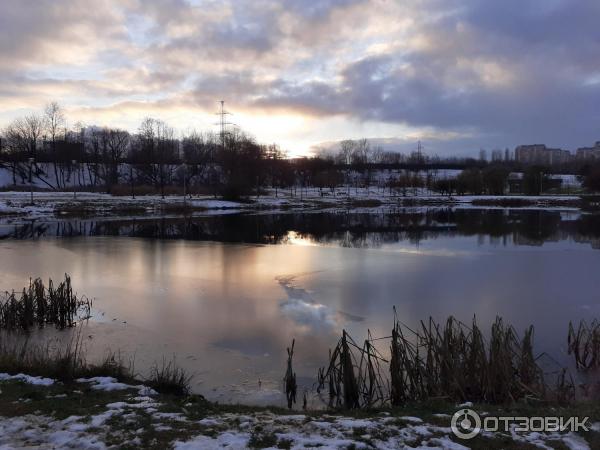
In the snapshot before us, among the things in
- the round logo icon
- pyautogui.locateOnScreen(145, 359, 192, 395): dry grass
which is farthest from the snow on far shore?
the round logo icon

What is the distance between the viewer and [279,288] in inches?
594

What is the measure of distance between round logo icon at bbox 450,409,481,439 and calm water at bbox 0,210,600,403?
2.73 m

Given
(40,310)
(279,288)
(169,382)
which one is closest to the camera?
(169,382)

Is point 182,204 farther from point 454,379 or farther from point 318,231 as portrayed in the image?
point 454,379

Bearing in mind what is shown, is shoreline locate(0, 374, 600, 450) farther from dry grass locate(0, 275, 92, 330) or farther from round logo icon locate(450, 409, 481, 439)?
dry grass locate(0, 275, 92, 330)

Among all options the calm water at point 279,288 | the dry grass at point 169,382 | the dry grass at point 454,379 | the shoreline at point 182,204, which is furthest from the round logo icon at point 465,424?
the shoreline at point 182,204

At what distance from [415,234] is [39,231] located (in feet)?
81.6

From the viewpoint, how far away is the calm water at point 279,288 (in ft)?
31.2

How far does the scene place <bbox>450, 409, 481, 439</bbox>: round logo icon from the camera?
5.02 metres

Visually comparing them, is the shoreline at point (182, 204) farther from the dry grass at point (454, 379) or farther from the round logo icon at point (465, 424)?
the round logo icon at point (465, 424)

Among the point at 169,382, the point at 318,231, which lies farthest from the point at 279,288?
the point at 318,231

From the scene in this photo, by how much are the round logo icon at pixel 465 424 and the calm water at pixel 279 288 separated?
2731 millimetres

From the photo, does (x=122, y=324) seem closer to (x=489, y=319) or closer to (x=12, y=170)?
(x=489, y=319)

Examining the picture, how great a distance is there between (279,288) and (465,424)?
33.1 ft
